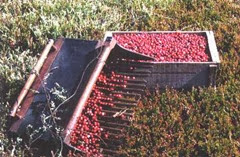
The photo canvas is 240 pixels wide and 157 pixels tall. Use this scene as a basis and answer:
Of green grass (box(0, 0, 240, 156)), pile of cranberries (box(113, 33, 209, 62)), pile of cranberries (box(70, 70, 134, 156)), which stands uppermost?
pile of cranberries (box(113, 33, 209, 62))

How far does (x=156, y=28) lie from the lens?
9.41 m

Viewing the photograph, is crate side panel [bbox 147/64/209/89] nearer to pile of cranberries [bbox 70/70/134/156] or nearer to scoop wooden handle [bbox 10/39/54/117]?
pile of cranberries [bbox 70/70/134/156]

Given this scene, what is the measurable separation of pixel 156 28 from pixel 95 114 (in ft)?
10.1

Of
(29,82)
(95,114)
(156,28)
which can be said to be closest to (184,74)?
(95,114)

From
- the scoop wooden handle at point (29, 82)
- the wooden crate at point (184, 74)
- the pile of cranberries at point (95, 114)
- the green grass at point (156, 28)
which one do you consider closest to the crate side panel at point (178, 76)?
the wooden crate at point (184, 74)

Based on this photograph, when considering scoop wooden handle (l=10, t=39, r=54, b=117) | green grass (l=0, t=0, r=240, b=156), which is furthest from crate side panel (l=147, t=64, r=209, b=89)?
scoop wooden handle (l=10, t=39, r=54, b=117)

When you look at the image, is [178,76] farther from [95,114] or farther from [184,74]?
[95,114]

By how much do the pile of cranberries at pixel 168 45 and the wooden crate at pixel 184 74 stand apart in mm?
192

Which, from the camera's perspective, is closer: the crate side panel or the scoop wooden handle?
the scoop wooden handle

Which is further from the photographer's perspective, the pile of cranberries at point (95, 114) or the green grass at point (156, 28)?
the green grass at point (156, 28)

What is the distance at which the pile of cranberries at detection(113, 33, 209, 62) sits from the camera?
7.74 metres

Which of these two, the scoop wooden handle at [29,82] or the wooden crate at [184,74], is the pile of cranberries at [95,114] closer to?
the wooden crate at [184,74]

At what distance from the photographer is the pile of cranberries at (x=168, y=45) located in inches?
305

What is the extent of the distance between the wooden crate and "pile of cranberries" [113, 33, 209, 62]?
0.63 ft
